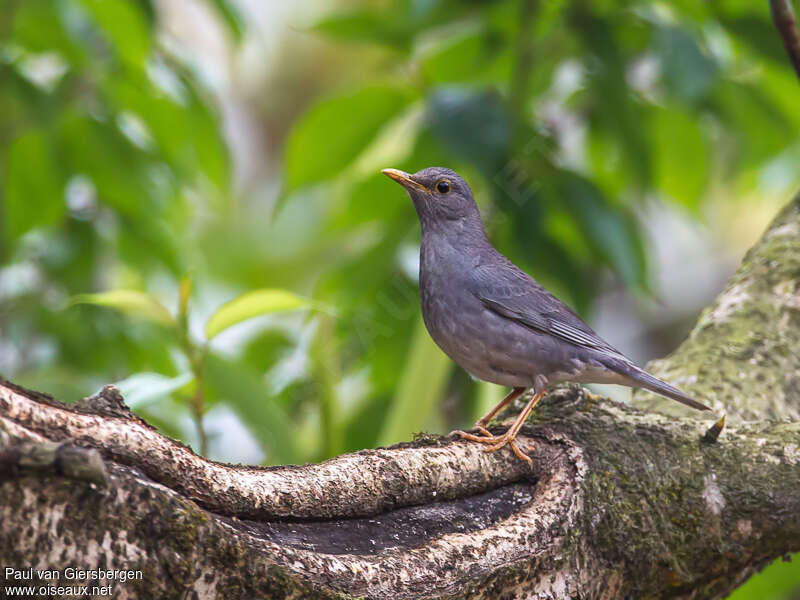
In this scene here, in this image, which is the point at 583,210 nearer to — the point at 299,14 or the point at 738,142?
the point at 738,142

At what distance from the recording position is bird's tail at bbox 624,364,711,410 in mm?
3414

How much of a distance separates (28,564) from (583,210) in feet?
10.7

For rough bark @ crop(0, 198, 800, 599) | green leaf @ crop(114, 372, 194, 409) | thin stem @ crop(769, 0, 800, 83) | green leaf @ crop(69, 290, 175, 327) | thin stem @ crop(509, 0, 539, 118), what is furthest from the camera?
thin stem @ crop(509, 0, 539, 118)

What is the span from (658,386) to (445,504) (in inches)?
49.4

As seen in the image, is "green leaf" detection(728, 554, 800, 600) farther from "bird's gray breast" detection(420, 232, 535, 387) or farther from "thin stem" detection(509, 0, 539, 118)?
"thin stem" detection(509, 0, 539, 118)

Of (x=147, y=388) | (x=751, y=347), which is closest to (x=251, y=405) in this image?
(x=147, y=388)

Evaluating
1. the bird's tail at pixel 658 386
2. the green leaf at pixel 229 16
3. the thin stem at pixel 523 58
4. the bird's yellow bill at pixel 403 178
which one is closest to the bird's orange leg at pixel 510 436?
the bird's tail at pixel 658 386

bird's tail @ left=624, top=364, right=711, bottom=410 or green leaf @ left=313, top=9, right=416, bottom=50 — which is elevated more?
green leaf @ left=313, top=9, right=416, bottom=50

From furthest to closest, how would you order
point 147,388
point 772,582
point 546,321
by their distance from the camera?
point 772,582
point 546,321
point 147,388

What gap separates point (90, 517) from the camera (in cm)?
181

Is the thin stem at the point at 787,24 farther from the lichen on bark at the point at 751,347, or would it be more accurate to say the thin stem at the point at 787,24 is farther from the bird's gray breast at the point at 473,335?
the bird's gray breast at the point at 473,335

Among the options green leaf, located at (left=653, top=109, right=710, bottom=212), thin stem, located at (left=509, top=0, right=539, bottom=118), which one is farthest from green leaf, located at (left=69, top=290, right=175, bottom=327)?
green leaf, located at (left=653, top=109, right=710, bottom=212)

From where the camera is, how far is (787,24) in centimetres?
363

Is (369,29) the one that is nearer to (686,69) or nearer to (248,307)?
(686,69)
